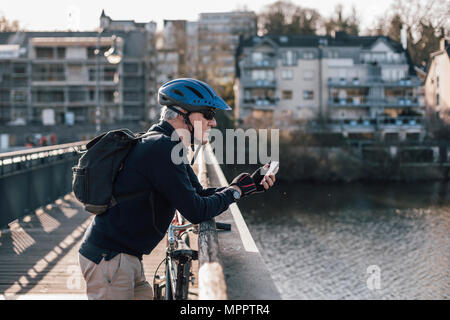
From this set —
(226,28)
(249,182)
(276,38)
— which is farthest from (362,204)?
(226,28)

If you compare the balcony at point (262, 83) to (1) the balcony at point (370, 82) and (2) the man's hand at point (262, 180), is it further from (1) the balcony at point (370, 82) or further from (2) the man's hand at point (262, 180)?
(2) the man's hand at point (262, 180)

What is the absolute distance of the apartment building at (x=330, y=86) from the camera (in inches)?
2640

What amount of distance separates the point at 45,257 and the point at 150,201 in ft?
22.8

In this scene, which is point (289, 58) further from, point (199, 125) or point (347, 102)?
point (199, 125)

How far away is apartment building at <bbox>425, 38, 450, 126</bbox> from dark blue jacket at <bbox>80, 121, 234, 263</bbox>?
67741mm

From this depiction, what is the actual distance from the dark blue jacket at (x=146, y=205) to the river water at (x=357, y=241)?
22.1 m

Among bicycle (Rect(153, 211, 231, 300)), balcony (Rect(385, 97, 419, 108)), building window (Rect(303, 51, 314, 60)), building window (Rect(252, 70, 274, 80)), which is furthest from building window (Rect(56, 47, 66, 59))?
bicycle (Rect(153, 211, 231, 300))

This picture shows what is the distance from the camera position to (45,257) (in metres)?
9.33

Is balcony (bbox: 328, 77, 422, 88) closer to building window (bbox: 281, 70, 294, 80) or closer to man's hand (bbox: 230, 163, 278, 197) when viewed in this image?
building window (bbox: 281, 70, 294, 80)

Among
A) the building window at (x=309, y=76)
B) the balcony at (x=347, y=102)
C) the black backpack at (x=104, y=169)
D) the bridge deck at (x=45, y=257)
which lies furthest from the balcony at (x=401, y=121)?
the black backpack at (x=104, y=169)

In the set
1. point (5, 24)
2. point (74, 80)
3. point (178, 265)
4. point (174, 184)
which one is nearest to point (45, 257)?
point (178, 265)

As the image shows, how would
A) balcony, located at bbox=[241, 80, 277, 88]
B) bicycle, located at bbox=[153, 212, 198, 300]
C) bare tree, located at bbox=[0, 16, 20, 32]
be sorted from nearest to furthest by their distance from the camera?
bicycle, located at bbox=[153, 212, 198, 300] < balcony, located at bbox=[241, 80, 277, 88] < bare tree, located at bbox=[0, 16, 20, 32]

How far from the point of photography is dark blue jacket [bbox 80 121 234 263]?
2.87 metres

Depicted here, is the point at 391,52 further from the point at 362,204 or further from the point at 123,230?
the point at 123,230
